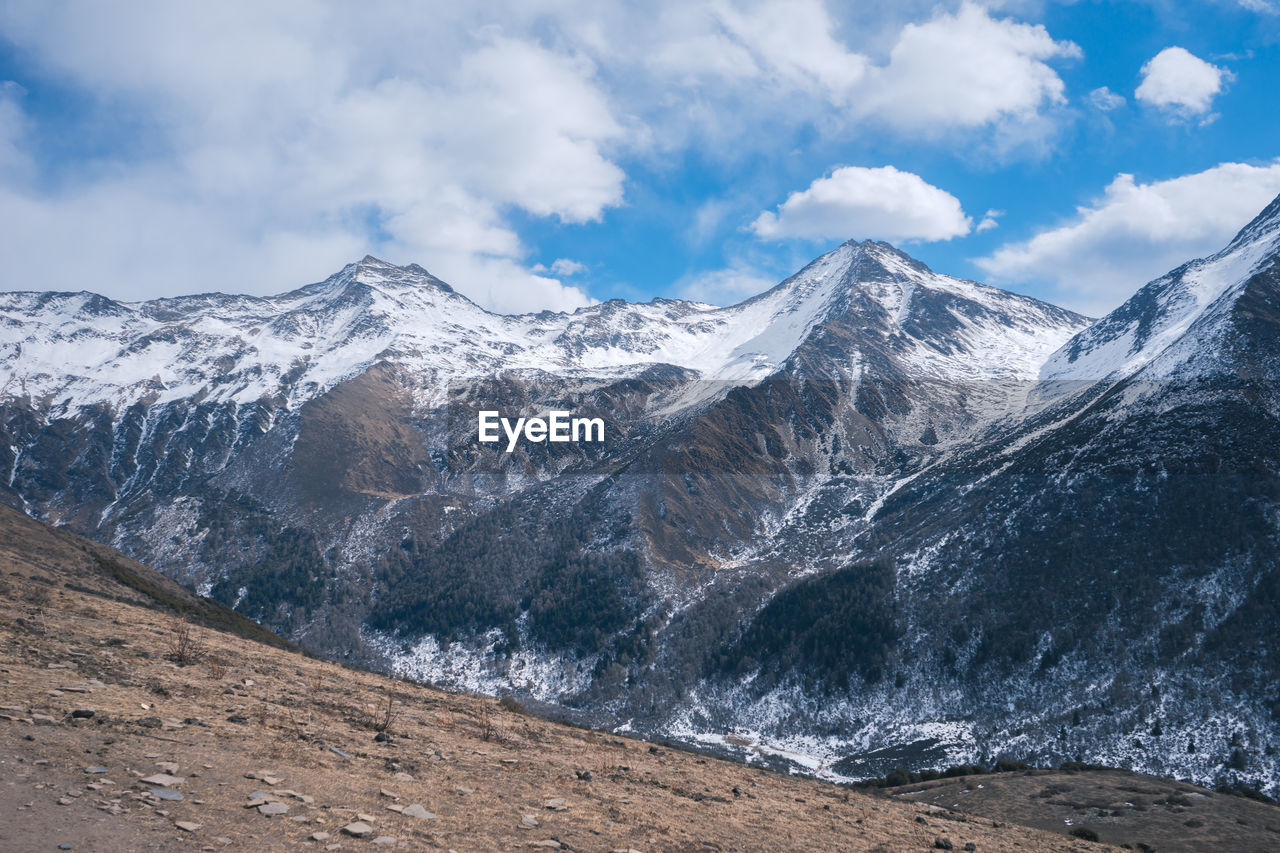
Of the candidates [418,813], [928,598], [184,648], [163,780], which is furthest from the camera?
[928,598]

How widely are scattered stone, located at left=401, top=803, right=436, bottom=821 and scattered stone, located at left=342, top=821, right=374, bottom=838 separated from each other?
1280mm

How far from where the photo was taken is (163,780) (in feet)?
45.8

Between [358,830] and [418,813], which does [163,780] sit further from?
[418,813]

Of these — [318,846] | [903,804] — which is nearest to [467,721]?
[318,846]

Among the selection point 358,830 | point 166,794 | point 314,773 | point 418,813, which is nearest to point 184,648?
point 314,773

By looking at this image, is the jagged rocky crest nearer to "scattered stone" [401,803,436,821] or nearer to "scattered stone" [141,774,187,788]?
"scattered stone" [401,803,436,821]

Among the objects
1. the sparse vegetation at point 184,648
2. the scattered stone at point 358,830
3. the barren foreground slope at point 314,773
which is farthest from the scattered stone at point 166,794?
the sparse vegetation at point 184,648

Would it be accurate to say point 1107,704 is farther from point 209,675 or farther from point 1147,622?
point 209,675

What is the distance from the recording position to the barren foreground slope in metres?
13.0

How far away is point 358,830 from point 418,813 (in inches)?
71.0

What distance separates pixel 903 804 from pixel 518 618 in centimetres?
14538

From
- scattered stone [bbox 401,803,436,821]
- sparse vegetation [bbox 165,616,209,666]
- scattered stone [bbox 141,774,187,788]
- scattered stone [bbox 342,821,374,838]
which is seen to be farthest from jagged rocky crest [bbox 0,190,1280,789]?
scattered stone [bbox 141,774,187,788]

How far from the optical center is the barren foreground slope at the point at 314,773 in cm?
1298

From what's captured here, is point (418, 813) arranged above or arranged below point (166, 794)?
below
